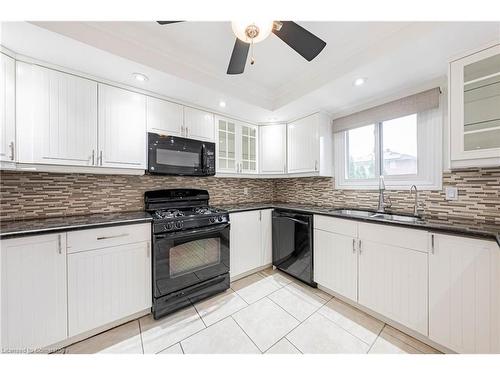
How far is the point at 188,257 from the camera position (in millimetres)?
1860

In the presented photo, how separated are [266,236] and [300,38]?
214 centimetres

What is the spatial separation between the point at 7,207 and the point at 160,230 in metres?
1.20

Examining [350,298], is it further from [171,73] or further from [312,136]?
[171,73]

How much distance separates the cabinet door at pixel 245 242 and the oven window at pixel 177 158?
0.79m

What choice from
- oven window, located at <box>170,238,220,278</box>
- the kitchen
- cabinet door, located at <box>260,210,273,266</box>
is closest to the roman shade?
the kitchen

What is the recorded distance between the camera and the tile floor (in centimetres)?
138

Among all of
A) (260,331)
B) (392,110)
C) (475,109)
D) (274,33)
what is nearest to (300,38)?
(274,33)

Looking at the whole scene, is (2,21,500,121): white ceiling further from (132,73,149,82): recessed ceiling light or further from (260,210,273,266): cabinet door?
(260,210,273,266): cabinet door

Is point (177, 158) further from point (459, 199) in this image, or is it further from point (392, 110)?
point (459, 199)

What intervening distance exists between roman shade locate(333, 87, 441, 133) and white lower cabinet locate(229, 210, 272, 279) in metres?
1.54

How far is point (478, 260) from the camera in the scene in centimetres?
116

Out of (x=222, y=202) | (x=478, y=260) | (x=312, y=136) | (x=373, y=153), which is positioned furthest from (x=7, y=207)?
(x=373, y=153)

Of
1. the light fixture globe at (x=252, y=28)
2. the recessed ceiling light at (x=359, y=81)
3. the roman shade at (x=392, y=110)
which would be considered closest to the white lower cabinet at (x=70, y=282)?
the light fixture globe at (x=252, y=28)
